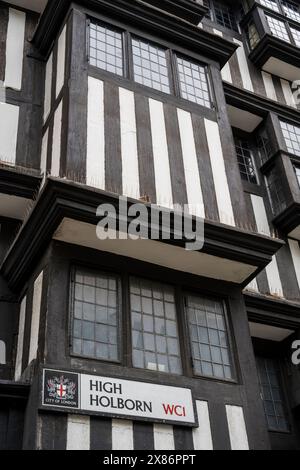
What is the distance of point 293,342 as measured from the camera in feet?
40.0

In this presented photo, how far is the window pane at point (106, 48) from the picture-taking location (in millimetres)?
11117

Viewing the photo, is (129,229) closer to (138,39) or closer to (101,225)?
(101,225)

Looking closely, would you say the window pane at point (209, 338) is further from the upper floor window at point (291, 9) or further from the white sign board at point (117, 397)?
the upper floor window at point (291, 9)

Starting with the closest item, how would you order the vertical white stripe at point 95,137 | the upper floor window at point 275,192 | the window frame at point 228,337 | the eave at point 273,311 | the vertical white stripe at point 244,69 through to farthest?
the window frame at point 228,337 < the vertical white stripe at point 95,137 < the eave at point 273,311 < the upper floor window at point 275,192 < the vertical white stripe at point 244,69

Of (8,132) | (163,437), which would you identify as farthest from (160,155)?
(163,437)

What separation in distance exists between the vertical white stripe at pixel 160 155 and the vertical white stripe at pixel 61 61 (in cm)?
177

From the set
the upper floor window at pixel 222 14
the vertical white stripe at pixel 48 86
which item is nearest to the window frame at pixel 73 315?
the vertical white stripe at pixel 48 86

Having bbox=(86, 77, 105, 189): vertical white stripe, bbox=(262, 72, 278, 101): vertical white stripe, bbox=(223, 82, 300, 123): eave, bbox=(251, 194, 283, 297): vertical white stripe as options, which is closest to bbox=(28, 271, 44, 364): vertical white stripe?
bbox=(86, 77, 105, 189): vertical white stripe

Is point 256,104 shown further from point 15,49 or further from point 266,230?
point 15,49

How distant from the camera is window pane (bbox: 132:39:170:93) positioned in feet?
37.8

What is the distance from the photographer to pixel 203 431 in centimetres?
802

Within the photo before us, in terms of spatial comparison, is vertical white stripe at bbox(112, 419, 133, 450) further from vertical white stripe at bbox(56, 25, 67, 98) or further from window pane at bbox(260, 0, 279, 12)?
window pane at bbox(260, 0, 279, 12)
